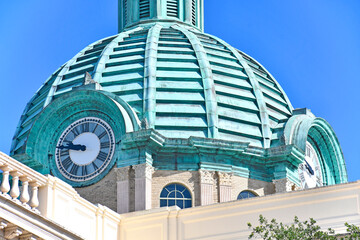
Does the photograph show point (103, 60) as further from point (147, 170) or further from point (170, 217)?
point (170, 217)

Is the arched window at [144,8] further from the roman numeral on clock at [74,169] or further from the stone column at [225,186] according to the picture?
the stone column at [225,186]

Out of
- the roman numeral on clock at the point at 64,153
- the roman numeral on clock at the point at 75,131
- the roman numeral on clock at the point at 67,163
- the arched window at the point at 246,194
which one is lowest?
the arched window at the point at 246,194

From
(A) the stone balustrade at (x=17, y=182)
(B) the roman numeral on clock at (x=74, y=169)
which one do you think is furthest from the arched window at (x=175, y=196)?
(A) the stone balustrade at (x=17, y=182)

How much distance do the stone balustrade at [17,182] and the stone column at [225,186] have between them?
47.0 feet

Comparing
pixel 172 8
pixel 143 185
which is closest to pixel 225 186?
pixel 143 185

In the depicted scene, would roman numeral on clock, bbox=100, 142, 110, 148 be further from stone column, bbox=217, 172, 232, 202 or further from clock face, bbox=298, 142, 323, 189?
clock face, bbox=298, 142, 323, 189

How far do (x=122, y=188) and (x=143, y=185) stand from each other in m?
0.95

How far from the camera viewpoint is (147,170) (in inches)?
1892

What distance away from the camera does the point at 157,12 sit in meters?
Result: 59.9

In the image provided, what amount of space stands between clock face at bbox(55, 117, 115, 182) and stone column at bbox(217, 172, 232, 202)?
186 inches

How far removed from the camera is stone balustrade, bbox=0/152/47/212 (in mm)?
32125

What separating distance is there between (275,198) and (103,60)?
17178mm

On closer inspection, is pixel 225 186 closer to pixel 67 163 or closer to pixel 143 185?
pixel 143 185

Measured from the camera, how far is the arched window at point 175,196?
1907 inches
